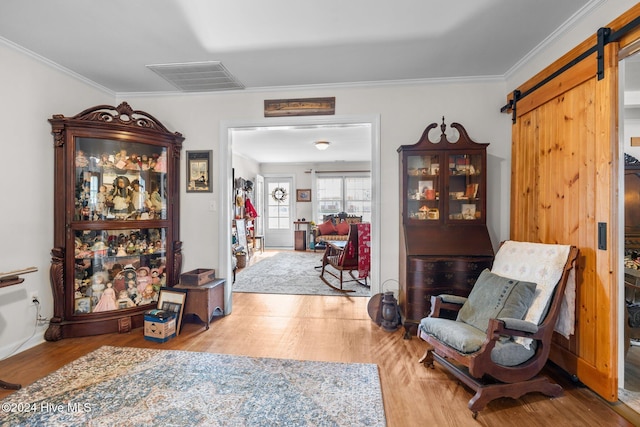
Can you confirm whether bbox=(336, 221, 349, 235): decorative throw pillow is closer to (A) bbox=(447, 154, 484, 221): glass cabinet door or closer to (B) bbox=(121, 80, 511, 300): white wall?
(B) bbox=(121, 80, 511, 300): white wall

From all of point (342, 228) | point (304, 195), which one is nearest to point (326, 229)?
point (342, 228)

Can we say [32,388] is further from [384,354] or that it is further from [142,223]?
[384,354]

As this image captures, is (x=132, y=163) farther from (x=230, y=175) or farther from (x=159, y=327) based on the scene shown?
(x=159, y=327)

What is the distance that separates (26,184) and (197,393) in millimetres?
2313

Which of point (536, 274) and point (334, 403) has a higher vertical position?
point (536, 274)

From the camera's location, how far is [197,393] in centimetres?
193

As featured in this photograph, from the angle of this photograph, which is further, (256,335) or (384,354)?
(256,335)

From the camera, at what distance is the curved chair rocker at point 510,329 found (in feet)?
5.83

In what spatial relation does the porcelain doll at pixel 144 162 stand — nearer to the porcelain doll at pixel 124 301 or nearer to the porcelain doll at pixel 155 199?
the porcelain doll at pixel 155 199

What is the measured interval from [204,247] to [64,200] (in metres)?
1.32

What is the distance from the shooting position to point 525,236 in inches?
105

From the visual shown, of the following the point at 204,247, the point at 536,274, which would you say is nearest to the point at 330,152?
the point at 204,247

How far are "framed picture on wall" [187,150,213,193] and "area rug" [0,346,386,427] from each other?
68.5 inches

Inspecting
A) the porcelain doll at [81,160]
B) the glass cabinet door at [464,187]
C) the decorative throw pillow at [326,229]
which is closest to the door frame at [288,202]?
the decorative throw pillow at [326,229]
